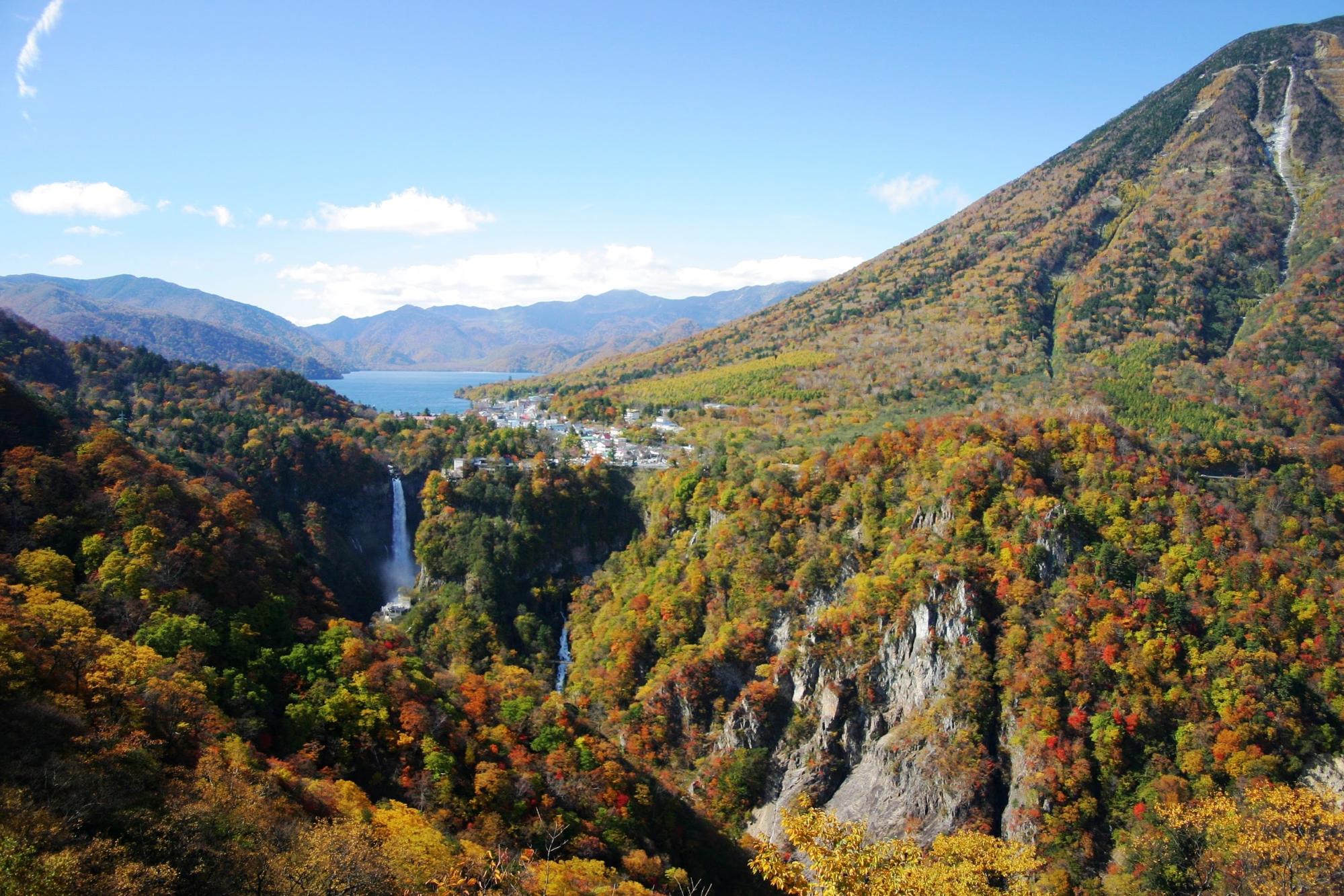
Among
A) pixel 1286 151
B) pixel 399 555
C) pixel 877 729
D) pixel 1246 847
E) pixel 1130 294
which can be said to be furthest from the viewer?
pixel 1286 151

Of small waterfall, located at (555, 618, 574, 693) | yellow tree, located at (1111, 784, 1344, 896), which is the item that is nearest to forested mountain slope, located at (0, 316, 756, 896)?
small waterfall, located at (555, 618, 574, 693)

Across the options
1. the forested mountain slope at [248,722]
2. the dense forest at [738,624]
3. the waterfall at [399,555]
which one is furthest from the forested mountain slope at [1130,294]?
the forested mountain slope at [248,722]

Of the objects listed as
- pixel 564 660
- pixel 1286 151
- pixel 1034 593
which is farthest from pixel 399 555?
pixel 1286 151

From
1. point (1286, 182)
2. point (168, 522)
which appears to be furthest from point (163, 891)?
point (1286, 182)

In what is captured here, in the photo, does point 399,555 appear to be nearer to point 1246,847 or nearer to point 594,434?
point 594,434

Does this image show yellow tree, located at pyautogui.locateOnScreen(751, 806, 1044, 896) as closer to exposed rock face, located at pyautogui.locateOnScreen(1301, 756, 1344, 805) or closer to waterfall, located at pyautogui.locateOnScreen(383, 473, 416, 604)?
exposed rock face, located at pyautogui.locateOnScreen(1301, 756, 1344, 805)

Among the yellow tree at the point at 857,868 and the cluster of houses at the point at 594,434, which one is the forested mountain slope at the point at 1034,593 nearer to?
the cluster of houses at the point at 594,434

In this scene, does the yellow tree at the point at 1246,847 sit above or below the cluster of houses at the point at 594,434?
below
